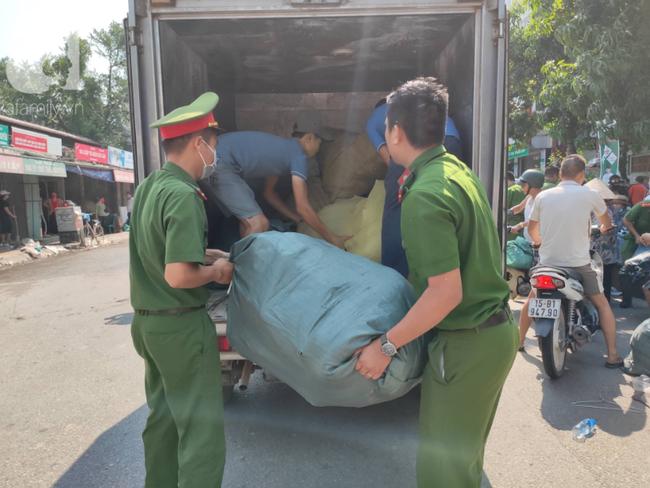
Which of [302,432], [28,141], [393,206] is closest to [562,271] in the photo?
[393,206]

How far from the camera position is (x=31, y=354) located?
16.6 feet

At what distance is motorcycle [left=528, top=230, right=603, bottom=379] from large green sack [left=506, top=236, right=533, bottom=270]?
3.69 ft

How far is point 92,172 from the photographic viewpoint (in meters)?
21.2

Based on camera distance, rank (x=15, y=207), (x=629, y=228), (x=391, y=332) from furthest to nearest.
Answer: (x=15, y=207) → (x=629, y=228) → (x=391, y=332)

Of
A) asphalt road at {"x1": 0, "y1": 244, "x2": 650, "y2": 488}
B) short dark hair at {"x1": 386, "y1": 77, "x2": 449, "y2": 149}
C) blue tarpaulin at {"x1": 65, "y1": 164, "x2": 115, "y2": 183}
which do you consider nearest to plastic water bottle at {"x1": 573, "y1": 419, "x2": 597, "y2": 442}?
asphalt road at {"x1": 0, "y1": 244, "x2": 650, "y2": 488}

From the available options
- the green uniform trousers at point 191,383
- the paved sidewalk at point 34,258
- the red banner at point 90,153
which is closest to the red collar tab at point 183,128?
the green uniform trousers at point 191,383

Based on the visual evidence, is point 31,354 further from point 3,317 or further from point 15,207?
point 15,207

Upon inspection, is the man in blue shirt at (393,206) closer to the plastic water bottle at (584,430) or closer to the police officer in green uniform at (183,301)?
the police officer in green uniform at (183,301)

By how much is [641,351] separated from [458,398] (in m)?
2.35

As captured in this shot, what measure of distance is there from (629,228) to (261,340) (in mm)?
5008

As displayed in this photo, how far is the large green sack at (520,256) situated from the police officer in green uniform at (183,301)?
12.1 feet

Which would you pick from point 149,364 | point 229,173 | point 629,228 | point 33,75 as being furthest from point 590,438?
point 33,75

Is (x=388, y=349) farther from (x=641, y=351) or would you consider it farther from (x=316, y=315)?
(x=641, y=351)

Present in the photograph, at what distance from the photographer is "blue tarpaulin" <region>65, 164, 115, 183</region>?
19.6m
